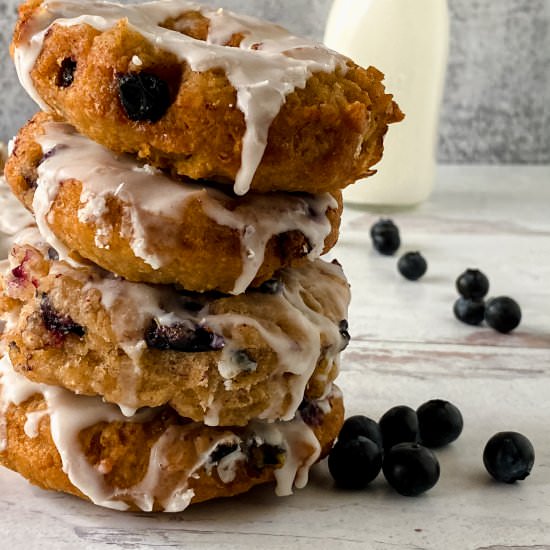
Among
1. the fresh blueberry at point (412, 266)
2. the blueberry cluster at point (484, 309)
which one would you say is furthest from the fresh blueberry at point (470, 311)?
the fresh blueberry at point (412, 266)

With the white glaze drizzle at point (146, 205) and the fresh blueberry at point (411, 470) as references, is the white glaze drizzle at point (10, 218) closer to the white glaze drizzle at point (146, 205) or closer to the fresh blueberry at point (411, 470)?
the white glaze drizzle at point (146, 205)

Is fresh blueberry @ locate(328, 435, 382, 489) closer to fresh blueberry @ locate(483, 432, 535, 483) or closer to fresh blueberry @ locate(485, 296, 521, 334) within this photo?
fresh blueberry @ locate(483, 432, 535, 483)

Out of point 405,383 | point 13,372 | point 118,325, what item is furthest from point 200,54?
point 405,383

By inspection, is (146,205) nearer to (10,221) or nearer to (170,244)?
(170,244)

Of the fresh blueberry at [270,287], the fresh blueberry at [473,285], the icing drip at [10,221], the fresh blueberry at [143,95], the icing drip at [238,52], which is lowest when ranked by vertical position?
the fresh blueberry at [473,285]

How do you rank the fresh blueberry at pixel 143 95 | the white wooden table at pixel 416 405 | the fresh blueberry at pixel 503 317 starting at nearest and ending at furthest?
1. the fresh blueberry at pixel 143 95
2. the white wooden table at pixel 416 405
3. the fresh blueberry at pixel 503 317
